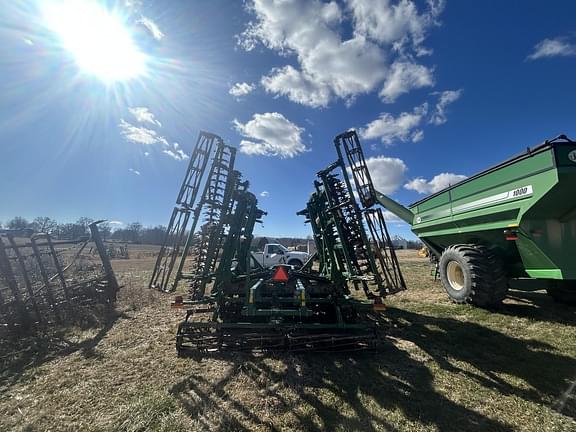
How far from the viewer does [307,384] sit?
3.56m

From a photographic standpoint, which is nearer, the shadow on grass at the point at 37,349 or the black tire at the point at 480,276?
the shadow on grass at the point at 37,349

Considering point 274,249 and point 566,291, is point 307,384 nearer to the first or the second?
point 566,291

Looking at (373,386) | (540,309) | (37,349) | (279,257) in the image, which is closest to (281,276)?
(373,386)

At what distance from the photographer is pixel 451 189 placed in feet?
23.6

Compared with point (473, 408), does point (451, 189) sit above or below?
above

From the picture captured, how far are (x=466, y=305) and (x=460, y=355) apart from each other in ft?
10.2

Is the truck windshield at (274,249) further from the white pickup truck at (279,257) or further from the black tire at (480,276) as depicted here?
the black tire at (480,276)

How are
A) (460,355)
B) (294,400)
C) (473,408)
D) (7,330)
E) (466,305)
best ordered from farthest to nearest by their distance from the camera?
(466,305) < (7,330) < (460,355) < (294,400) < (473,408)

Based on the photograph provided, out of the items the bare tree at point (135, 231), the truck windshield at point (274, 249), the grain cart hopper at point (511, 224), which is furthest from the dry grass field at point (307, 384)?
the bare tree at point (135, 231)

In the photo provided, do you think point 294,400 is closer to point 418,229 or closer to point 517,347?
point 517,347

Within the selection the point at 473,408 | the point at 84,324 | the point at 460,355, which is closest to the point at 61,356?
the point at 84,324

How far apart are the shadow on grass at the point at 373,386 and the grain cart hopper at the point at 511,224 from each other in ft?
4.79

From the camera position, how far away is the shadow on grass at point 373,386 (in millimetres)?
2859

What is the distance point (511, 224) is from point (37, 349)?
928cm
